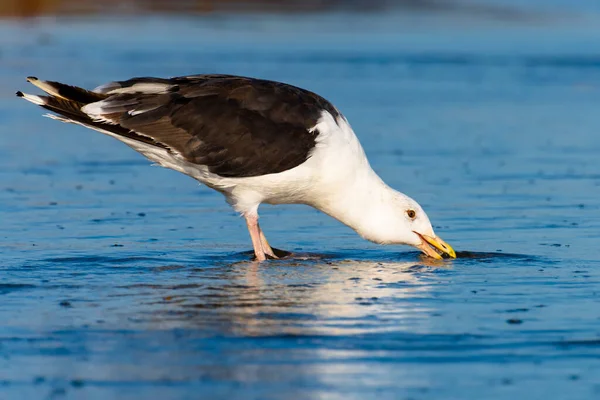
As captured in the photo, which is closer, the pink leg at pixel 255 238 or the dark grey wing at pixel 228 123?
the dark grey wing at pixel 228 123

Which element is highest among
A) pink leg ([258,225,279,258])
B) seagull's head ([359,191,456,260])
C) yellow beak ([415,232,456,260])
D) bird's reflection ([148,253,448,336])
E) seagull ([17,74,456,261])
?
seagull ([17,74,456,261])

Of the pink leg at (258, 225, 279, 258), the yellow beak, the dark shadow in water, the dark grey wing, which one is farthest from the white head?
the dark grey wing

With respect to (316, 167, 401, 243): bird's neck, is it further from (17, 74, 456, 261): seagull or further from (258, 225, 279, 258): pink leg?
(258, 225, 279, 258): pink leg

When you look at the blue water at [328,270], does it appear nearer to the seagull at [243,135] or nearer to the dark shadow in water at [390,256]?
the dark shadow in water at [390,256]

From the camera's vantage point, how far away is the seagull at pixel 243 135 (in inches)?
397

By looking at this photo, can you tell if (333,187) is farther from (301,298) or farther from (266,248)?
(301,298)

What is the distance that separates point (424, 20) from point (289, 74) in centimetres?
1679

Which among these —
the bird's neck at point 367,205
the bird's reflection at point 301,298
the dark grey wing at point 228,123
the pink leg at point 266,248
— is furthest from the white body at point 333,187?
the bird's reflection at point 301,298

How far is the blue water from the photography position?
269 inches

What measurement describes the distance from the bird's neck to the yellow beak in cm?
32

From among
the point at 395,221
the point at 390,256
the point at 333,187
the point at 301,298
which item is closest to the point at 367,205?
the point at 395,221

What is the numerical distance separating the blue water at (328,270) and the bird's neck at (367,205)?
0.88 ft

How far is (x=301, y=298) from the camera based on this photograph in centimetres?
877

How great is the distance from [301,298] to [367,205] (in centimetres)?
197
